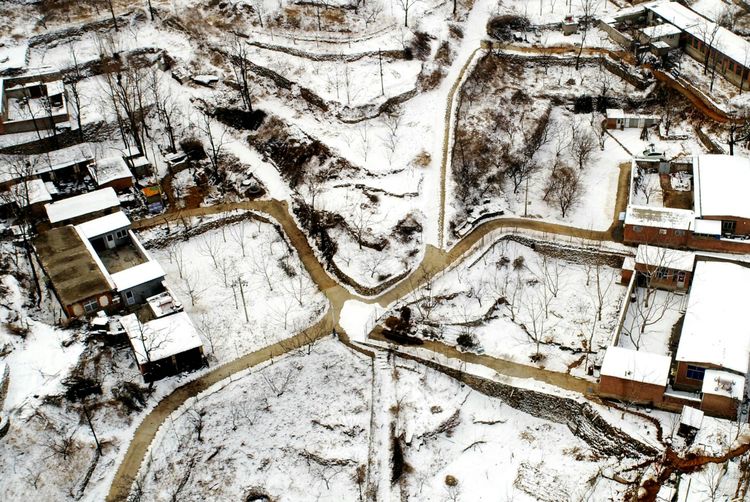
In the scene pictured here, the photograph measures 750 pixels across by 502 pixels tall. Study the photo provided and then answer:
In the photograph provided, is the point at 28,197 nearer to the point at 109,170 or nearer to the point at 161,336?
the point at 109,170

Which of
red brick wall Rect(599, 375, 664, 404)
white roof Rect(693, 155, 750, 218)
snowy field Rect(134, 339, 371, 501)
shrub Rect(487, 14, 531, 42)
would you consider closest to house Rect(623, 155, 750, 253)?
white roof Rect(693, 155, 750, 218)

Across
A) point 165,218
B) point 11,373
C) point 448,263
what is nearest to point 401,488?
point 448,263

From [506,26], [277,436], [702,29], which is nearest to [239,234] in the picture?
[277,436]

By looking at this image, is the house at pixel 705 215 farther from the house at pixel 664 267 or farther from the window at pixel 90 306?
the window at pixel 90 306

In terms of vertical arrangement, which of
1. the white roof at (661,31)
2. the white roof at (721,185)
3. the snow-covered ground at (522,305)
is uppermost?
the white roof at (661,31)

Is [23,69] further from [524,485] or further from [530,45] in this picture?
[524,485]

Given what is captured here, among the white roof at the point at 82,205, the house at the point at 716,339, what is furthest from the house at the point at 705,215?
the white roof at the point at 82,205

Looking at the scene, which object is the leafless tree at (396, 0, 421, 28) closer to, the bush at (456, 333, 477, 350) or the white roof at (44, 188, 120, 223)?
the white roof at (44, 188, 120, 223)
